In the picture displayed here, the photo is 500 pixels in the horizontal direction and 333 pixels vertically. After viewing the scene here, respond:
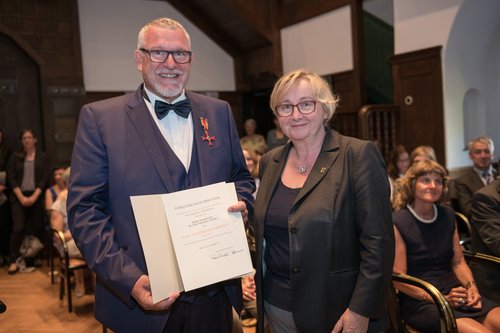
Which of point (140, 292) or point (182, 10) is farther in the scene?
point (182, 10)

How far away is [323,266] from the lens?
5.47 feet

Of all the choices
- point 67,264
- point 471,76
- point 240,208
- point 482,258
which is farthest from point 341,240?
point 471,76

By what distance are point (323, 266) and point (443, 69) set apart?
5420 mm

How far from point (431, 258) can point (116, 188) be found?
192 centimetres

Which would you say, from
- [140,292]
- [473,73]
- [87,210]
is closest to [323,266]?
[140,292]

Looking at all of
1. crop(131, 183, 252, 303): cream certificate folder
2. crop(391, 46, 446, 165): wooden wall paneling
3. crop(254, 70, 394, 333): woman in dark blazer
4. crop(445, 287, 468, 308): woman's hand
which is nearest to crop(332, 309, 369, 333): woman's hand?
crop(254, 70, 394, 333): woman in dark blazer

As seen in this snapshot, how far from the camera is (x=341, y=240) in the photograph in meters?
1.67

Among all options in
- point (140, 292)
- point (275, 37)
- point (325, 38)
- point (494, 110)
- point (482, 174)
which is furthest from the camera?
point (275, 37)

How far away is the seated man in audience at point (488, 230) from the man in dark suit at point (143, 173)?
1.78 m

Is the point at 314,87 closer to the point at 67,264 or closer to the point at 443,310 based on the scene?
the point at 443,310

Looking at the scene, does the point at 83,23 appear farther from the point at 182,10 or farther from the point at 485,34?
the point at 485,34

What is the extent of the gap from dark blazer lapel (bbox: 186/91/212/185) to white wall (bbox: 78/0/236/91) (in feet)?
23.4

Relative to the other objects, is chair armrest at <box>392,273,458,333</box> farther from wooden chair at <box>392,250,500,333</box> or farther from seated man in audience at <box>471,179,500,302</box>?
seated man in audience at <box>471,179,500,302</box>

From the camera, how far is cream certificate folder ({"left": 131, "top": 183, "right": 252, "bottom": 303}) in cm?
154
